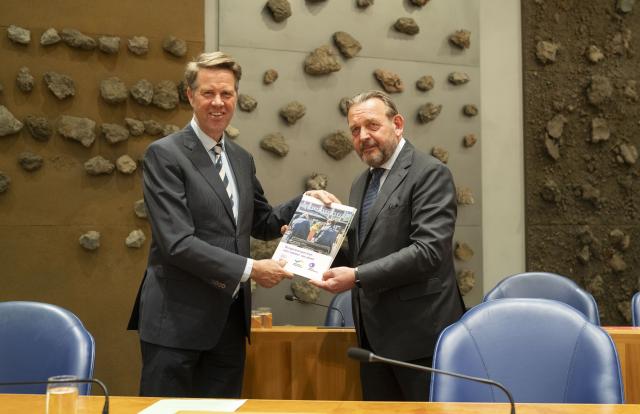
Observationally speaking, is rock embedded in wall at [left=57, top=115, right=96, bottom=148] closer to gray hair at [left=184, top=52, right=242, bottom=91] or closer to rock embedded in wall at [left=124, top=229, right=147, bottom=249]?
rock embedded in wall at [left=124, top=229, right=147, bottom=249]

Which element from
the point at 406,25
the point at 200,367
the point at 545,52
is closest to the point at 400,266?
the point at 200,367

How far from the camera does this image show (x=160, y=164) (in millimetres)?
2609

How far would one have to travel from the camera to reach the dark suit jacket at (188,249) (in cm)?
250

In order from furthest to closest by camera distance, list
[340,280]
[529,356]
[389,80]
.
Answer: [389,80]
[340,280]
[529,356]

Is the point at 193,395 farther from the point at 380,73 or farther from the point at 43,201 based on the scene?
the point at 380,73

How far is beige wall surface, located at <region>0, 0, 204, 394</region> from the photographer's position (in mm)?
4008

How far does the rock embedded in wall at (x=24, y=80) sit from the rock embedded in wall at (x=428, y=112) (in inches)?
96.5

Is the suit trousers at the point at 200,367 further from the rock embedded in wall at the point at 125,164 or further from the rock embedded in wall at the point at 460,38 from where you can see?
the rock embedded in wall at the point at 460,38

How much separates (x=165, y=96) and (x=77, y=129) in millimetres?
545

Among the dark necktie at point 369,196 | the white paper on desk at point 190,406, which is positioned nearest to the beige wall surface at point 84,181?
the dark necktie at point 369,196

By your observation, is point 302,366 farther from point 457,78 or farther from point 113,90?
point 457,78

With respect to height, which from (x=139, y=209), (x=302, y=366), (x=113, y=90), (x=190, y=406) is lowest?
(x=302, y=366)

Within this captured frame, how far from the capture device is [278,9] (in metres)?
4.41

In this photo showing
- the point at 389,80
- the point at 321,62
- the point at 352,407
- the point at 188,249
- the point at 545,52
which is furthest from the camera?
the point at 545,52
